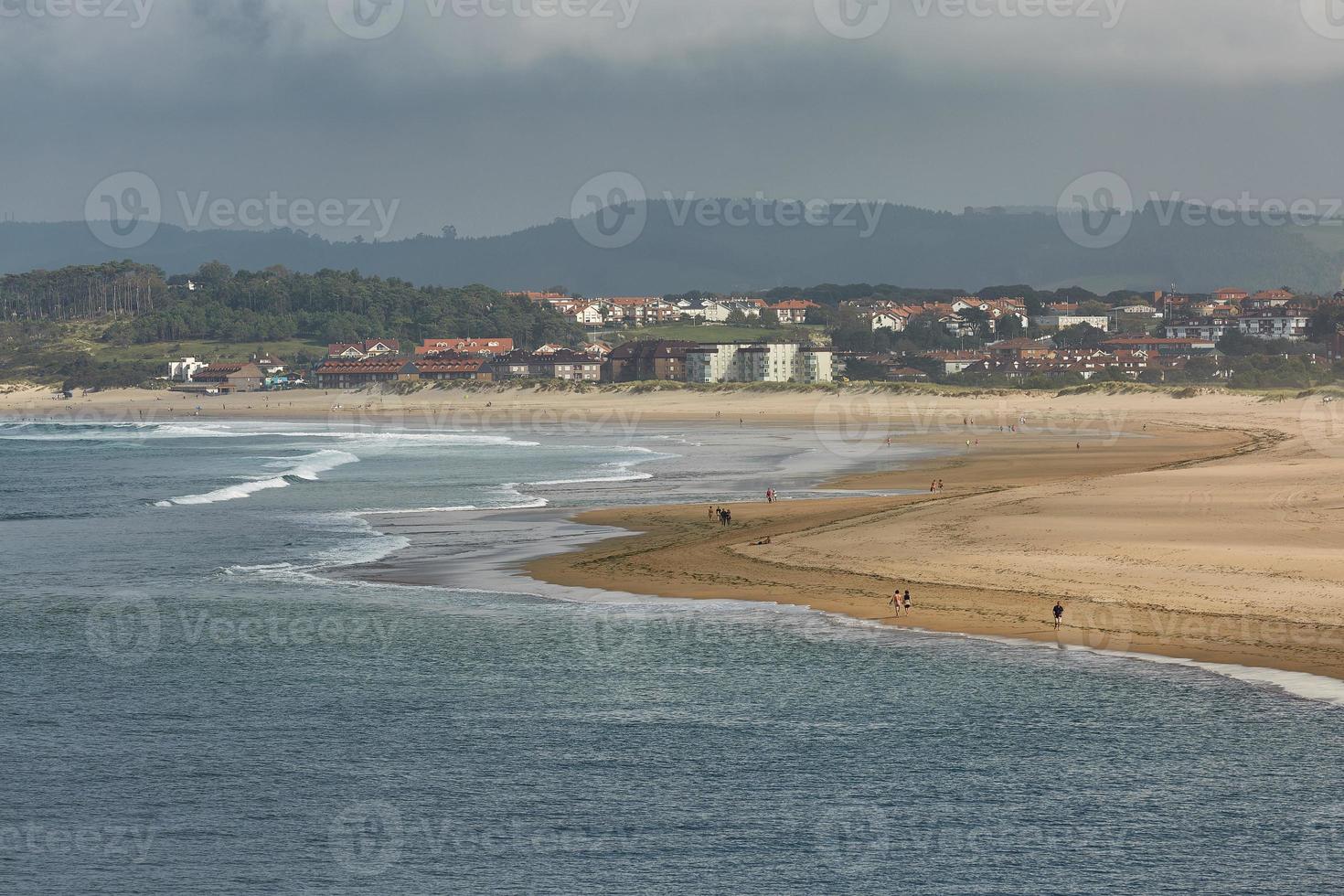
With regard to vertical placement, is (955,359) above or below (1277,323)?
below

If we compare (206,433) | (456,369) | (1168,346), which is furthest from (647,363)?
(206,433)

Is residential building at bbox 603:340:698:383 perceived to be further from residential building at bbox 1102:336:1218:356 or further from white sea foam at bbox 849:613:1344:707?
white sea foam at bbox 849:613:1344:707

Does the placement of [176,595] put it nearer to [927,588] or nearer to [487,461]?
[927,588]

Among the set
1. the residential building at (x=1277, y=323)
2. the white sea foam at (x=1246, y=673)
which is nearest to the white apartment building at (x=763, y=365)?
the residential building at (x=1277, y=323)

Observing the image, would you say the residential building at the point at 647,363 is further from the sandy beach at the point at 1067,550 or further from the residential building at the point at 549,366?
the sandy beach at the point at 1067,550

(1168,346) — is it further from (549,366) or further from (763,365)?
(549,366)
